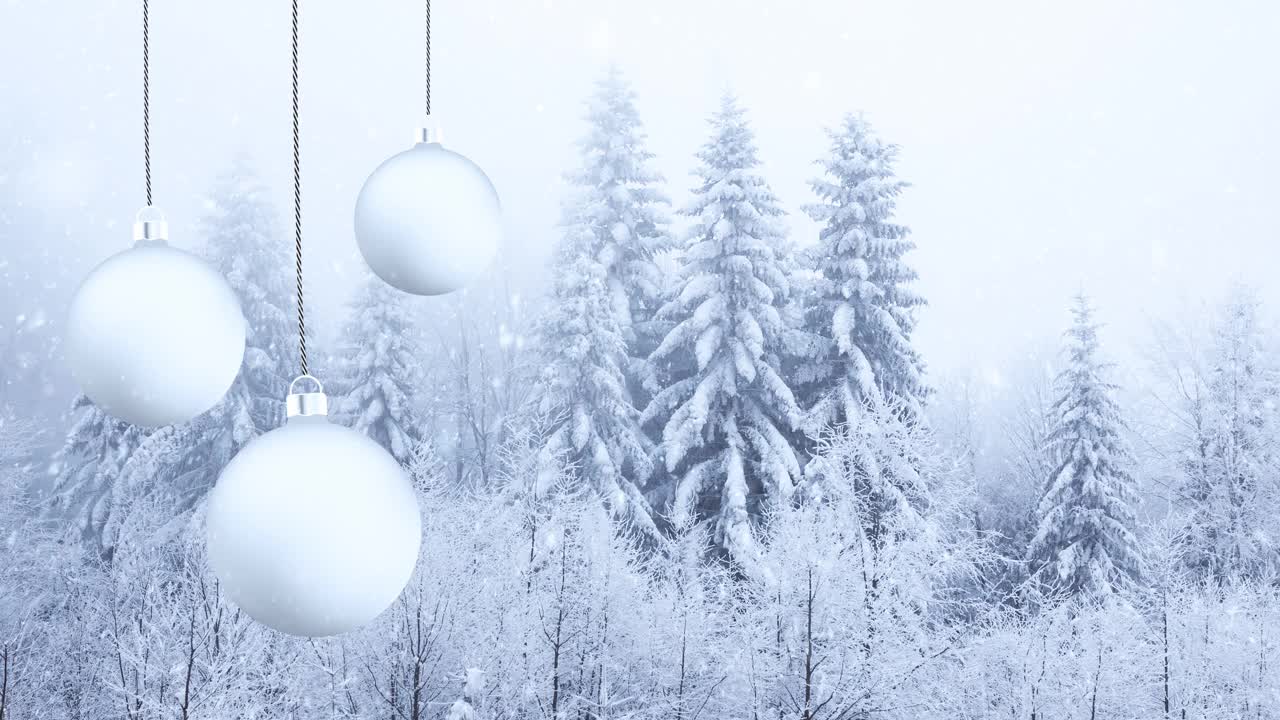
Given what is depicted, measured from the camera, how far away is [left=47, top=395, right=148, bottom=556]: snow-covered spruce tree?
537 inches

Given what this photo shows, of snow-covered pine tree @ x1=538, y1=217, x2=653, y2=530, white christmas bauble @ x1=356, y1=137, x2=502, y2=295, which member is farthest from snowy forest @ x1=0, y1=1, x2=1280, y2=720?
white christmas bauble @ x1=356, y1=137, x2=502, y2=295

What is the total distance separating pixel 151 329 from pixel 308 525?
0.32 meters

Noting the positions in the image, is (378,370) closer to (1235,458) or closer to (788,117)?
(1235,458)

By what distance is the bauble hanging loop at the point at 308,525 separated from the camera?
0.91 meters

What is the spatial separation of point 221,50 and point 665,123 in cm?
1753

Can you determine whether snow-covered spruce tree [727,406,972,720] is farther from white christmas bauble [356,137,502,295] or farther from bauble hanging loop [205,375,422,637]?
bauble hanging loop [205,375,422,637]

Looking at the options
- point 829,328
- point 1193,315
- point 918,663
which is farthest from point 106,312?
point 1193,315

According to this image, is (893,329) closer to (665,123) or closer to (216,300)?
(216,300)

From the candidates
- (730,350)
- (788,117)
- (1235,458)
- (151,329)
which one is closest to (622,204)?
(730,350)

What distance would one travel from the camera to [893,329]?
11672 millimetres

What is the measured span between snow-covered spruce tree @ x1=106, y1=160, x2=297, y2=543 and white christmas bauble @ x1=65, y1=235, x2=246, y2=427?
1223 centimetres

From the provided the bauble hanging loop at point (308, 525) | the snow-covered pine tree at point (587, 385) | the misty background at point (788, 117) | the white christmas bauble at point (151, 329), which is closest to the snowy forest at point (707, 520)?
the snow-covered pine tree at point (587, 385)

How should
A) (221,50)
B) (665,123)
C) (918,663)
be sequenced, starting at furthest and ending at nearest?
(221,50)
(665,123)
(918,663)

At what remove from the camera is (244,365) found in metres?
13.2
